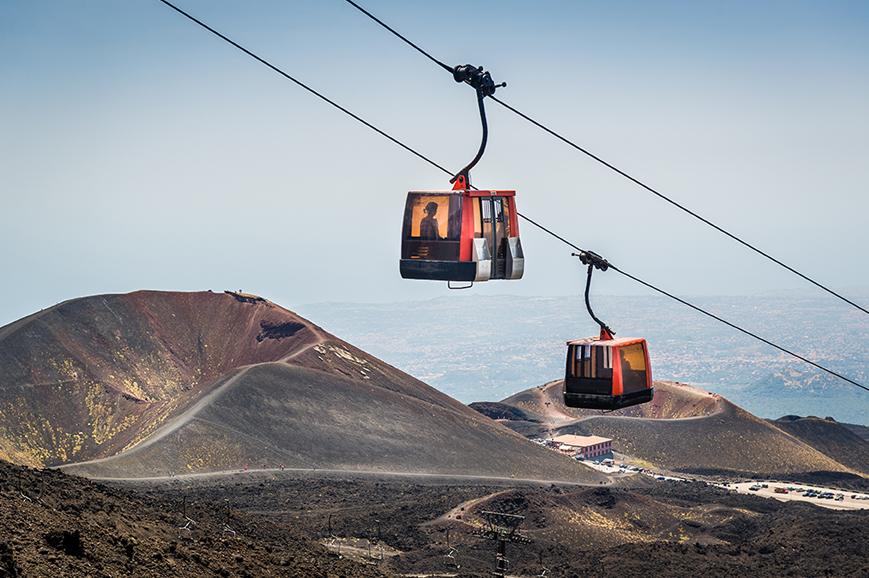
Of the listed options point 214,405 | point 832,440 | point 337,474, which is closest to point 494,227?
point 337,474

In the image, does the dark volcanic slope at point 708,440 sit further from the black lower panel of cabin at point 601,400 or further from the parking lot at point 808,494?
the black lower panel of cabin at point 601,400

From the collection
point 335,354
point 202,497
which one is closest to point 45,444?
point 202,497

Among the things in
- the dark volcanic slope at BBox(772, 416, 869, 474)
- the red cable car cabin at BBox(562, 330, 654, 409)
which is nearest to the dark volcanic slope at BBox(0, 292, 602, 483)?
the dark volcanic slope at BBox(772, 416, 869, 474)

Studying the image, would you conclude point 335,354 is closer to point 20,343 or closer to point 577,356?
point 20,343

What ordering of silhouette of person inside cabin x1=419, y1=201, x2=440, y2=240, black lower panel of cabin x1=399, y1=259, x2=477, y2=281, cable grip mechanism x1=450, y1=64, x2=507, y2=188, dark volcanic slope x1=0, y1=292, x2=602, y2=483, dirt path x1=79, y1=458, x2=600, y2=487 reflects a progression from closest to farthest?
cable grip mechanism x1=450, y1=64, x2=507, y2=188, black lower panel of cabin x1=399, y1=259, x2=477, y2=281, silhouette of person inside cabin x1=419, y1=201, x2=440, y2=240, dirt path x1=79, y1=458, x2=600, y2=487, dark volcanic slope x1=0, y1=292, x2=602, y2=483

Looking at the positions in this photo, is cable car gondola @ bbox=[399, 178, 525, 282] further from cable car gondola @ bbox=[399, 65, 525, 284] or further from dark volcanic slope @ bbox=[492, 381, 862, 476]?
dark volcanic slope @ bbox=[492, 381, 862, 476]

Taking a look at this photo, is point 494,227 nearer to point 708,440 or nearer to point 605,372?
point 605,372
